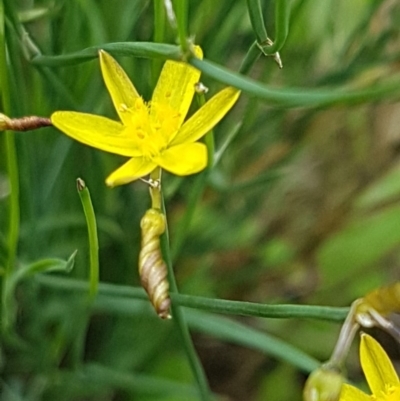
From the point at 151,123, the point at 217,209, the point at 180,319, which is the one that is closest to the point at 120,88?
the point at 151,123

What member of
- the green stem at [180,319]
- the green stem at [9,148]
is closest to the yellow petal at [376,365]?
the green stem at [180,319]

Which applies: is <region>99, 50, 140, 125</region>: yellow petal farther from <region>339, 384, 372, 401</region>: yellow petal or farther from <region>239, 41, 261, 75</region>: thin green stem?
<region>339, 384, 372, 401</region>: yellow petal

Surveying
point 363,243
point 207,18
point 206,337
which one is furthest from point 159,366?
point 207,18

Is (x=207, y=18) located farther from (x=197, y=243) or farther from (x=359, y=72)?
(x=197, y=243)

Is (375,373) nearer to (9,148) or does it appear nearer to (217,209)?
(9,148)

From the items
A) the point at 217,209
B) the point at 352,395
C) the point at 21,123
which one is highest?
the point at 217,209

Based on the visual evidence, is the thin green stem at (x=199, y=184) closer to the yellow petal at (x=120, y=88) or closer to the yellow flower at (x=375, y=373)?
the yellow petal at (x=120, y=88)

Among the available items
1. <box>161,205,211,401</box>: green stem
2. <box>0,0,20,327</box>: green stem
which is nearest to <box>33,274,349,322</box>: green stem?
<box>161,205,211,401</box>: green stem
